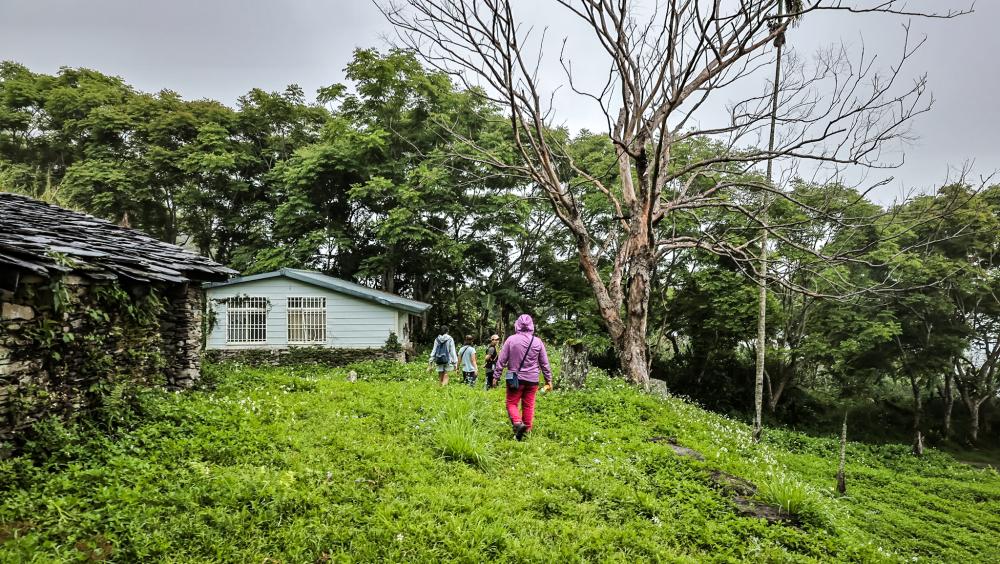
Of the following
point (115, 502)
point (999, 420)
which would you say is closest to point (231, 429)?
point (115, 502)

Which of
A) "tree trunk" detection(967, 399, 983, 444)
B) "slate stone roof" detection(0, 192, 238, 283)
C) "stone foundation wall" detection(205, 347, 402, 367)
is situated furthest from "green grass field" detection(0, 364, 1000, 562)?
"tree trunk" detection(967, 399, 983, 444)

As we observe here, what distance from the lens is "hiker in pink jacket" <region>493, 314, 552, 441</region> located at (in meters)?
7.18

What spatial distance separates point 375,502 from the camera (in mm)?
4973

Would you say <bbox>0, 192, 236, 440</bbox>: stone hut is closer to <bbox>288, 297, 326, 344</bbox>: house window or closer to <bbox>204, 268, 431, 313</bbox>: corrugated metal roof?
<bbox>204, 268, 431, 313</bbox>: corrugated metal roof

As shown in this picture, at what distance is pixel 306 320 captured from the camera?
1891 cm

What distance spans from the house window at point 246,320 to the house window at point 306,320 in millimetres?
1063

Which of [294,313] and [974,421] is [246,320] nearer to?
[294,313]

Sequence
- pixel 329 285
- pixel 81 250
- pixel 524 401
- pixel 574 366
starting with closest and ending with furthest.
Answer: pixel 81 250 → pixel 524 401 → pixel 574 366 → pixel 329 285

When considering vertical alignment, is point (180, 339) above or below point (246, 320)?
above

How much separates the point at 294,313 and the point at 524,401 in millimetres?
14419

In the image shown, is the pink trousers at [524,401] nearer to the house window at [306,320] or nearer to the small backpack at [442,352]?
the small backpack at [442,352]

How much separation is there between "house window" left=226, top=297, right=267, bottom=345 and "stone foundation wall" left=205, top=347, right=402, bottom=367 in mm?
524

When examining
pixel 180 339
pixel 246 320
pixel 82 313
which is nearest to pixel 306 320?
pixel 246 320

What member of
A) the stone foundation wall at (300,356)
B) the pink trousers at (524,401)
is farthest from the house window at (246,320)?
the pink trousers at (524,401)
